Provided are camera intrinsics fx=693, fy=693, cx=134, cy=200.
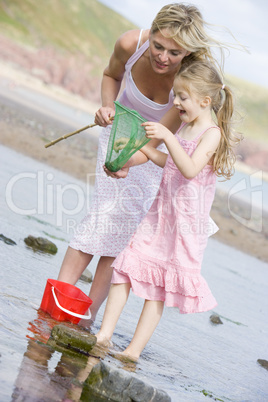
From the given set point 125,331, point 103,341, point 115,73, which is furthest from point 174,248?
point 115,73

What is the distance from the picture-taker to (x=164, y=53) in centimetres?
387

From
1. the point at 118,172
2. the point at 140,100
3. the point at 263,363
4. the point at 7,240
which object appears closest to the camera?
the point at 118,172

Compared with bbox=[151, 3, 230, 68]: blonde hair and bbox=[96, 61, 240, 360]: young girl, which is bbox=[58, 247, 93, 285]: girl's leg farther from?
bbox=[151, 3, 230, 68]: blonde hair

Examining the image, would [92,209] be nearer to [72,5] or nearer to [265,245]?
[265,245]

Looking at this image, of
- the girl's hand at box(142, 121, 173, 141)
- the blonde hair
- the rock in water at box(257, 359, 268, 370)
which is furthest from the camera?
the rock in water at box(257, 359, 268, 370)

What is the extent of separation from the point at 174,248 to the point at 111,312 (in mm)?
502

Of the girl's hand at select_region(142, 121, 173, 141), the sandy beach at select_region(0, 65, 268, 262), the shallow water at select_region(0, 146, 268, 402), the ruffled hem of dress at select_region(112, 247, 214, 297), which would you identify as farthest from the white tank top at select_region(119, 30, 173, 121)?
the sandy beach at select_region(0, 65, 268, 262)

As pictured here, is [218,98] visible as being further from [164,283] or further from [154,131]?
[164,283]

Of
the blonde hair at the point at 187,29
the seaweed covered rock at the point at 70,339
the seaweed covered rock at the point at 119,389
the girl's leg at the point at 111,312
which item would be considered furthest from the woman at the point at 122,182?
the seaweed covered rock at the point at 119,389

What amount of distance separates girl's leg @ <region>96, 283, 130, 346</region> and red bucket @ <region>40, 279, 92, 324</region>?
0.14 metres

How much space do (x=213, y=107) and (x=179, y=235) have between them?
30.7 inches

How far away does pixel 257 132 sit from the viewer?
92.6m

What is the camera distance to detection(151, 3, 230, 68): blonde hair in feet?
12.4

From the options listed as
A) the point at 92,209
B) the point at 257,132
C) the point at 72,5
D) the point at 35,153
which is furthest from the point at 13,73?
the point at 72,5
